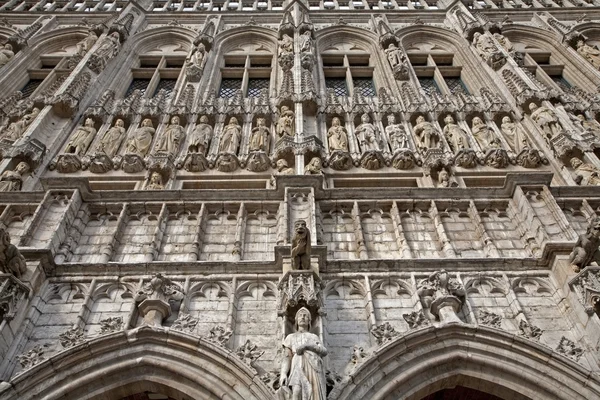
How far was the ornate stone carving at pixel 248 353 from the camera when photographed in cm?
729

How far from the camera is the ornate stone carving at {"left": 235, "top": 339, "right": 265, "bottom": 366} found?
729 cm

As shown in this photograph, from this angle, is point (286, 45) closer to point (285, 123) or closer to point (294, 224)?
point (285, 123)

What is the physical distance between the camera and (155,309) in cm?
800

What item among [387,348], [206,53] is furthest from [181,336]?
[206,53]

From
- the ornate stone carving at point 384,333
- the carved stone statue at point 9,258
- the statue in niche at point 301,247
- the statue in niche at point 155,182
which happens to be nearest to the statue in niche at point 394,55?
the statue in niche at point 155,182

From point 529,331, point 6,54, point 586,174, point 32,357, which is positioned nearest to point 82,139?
point 32,357

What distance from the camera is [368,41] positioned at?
19984mm

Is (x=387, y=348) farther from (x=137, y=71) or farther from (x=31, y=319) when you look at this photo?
(x=137, y=71)

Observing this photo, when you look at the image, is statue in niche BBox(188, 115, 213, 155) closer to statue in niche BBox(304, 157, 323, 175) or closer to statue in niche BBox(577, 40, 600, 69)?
statue in niche BBox(304, 157, 323, 175)

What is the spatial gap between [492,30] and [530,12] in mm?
4235

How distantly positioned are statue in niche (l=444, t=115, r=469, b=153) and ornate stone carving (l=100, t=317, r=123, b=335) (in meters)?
8.23

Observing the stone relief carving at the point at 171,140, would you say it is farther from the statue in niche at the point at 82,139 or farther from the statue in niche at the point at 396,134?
the statue in niche at the point at 396,134

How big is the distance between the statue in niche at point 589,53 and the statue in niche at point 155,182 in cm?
1423

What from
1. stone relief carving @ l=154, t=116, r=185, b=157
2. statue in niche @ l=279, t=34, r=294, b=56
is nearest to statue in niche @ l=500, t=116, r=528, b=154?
statue in niche @ l=279, t=34, r=294, b=56
